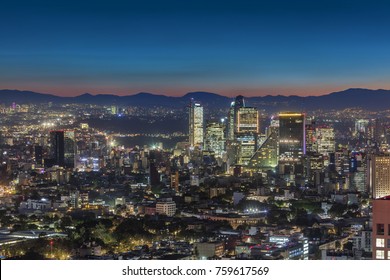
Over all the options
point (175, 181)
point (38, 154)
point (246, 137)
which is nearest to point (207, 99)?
point (175, 181)

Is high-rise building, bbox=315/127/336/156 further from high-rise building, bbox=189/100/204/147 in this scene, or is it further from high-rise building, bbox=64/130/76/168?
high-rise building, bbox=64/130/76/168

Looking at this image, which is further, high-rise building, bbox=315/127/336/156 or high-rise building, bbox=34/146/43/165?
high-rise building, bbox=34/146/43/165

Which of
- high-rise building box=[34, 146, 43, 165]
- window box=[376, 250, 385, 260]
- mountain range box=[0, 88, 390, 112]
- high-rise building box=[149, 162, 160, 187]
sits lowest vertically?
high-rise building box=[149, 162, 160, 187]

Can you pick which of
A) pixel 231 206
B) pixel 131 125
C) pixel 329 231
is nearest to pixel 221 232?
pixel 329 231

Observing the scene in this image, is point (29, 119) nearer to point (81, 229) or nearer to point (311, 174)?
point (81, 229)

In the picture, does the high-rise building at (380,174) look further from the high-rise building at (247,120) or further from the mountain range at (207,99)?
the high-rise building at (247,120)

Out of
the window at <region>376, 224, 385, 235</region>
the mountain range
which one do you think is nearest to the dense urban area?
the window at <region>376, 224, 385, 235</region>

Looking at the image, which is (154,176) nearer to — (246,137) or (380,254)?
(246,137)

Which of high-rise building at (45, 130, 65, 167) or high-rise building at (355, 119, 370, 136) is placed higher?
high-rise building at (355, 119, 370, 136)
